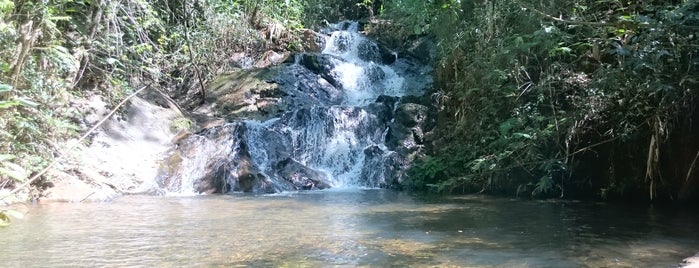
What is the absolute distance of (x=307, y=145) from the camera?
1312cm

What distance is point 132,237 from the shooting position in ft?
19.2

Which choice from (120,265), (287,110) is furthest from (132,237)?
(287,110)

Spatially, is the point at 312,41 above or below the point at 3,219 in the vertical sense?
above

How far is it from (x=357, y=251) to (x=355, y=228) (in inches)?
49.1

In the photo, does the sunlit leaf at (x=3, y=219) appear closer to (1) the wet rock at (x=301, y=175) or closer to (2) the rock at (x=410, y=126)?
(1) the wet rock at (x=301, y=175)

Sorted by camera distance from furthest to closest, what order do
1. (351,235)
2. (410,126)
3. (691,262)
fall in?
(410,126), (351,235), (691,262)

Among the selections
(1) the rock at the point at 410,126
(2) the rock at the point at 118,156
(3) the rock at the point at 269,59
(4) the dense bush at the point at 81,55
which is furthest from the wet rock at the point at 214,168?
(3) the rock at the point at 269,59

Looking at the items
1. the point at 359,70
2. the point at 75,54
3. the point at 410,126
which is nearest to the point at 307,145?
the point at 410,126

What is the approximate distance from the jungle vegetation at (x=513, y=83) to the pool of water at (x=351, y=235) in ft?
2.78

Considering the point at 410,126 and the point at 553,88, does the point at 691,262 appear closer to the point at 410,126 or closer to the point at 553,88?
the point at 553,88

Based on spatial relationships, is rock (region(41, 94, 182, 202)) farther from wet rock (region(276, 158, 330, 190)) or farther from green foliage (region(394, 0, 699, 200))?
green foliage (region(394, 0, 699, 200))

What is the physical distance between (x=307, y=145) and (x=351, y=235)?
729 cm

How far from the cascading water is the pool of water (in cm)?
236

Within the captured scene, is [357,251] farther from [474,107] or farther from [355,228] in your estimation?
[474,107]
